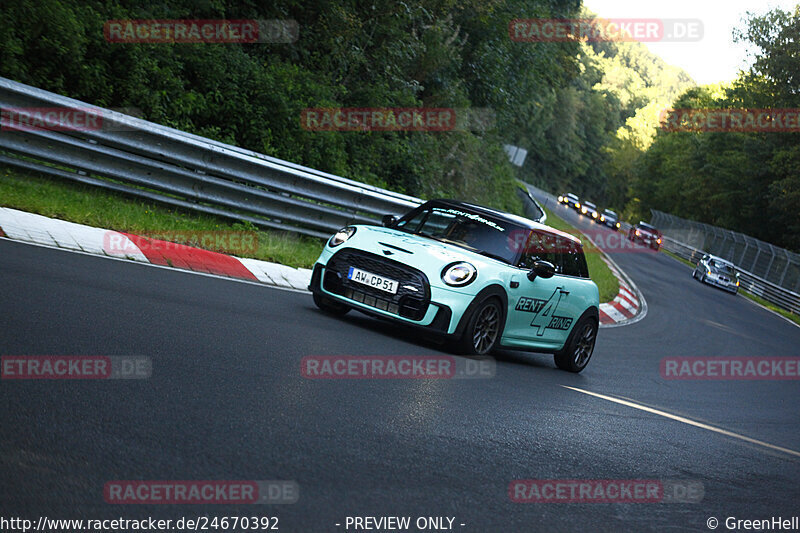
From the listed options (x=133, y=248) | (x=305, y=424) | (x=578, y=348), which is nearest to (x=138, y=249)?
(x=133, y=248)

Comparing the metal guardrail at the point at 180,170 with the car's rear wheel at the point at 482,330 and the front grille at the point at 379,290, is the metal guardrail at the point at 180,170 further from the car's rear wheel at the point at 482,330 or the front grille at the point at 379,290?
the car's rear wheel at the point at 482,330

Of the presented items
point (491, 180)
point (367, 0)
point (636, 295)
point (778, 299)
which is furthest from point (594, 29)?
point (367, 0)

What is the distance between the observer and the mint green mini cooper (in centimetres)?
858

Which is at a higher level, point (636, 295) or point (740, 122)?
point (740, 122)

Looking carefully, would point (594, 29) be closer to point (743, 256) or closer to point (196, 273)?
point (743, 256)

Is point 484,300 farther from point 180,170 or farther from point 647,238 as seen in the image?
point 647,238

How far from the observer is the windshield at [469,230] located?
954 cm

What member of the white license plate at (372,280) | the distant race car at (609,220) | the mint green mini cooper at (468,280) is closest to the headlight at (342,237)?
the mint green mini cooper at (468,280)

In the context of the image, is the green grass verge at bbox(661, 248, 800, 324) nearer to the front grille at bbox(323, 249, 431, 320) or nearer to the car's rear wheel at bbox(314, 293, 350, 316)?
the car's rear wheel at bbox(314, 293, 350, 316)

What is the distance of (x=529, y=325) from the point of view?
967cm

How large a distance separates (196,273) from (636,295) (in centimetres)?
1807

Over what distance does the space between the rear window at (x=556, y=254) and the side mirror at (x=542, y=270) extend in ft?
0.30

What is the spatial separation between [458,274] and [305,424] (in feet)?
12.2

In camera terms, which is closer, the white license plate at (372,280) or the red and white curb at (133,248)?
the white license plate at (372,280)
